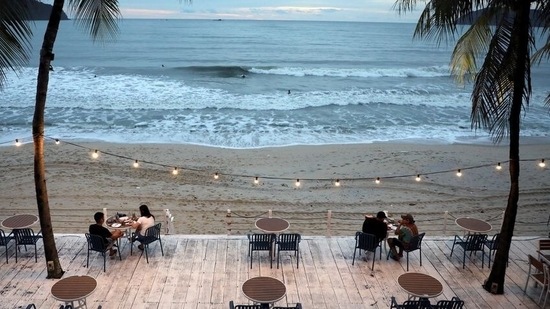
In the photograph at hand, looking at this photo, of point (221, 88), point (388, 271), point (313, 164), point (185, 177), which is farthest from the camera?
point (221, 88)

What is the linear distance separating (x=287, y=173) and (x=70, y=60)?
4045 cm

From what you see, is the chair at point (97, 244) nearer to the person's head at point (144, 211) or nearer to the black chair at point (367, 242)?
the person's head at point (144, 211)

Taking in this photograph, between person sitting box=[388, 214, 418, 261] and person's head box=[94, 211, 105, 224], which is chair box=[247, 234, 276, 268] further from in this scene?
person's head box=[94, 211, 105, 224]

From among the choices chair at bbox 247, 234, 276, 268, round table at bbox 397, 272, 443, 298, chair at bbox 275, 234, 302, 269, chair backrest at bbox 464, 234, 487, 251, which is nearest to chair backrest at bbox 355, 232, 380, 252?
chair at bbox 275, 234, 302, 269

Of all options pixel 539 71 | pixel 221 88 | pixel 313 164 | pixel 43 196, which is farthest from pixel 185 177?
pixel 539 71

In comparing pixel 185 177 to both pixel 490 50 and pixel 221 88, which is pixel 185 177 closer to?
pixel 490 50

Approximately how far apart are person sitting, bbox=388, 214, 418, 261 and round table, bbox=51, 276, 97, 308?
18.1ft

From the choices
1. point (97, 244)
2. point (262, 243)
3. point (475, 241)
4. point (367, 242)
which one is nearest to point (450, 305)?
point (367, 242)

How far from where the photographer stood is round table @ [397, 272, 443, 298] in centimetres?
695

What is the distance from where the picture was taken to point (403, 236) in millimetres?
8906

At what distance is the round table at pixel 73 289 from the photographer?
655 centimetres

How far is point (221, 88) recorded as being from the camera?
1435 inches

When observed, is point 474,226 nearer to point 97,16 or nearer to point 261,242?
point 261,242

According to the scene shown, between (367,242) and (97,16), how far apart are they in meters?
6.03
